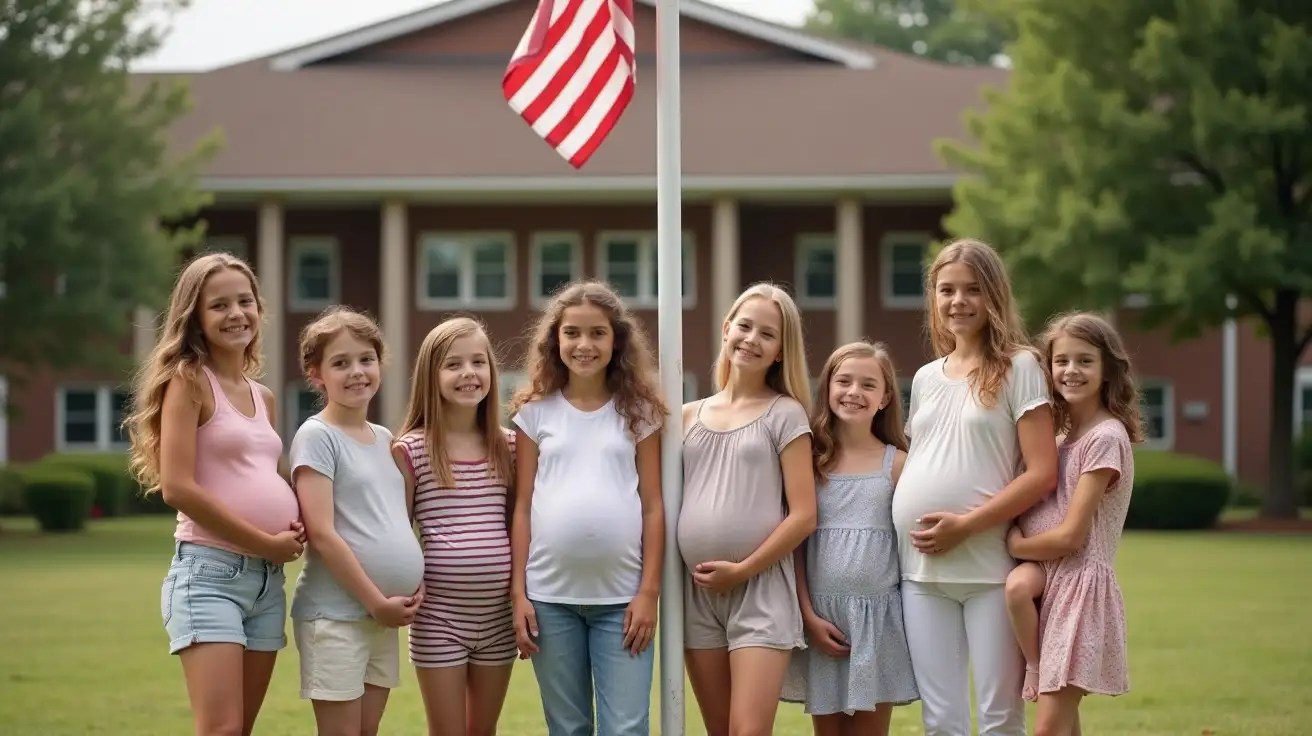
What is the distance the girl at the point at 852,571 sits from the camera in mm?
5914

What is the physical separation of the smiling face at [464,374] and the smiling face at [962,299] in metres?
1.68

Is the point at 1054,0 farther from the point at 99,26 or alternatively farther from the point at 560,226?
the point at 99,26

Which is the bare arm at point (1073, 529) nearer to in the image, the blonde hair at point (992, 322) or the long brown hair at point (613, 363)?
the blonde hair at point (992, 322)

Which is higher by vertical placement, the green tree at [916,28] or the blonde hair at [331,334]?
the green tree at [916,28]

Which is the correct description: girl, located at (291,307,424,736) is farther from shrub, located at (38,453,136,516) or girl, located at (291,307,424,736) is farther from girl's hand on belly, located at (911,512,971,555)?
shrub, located at (38,453,136,516)

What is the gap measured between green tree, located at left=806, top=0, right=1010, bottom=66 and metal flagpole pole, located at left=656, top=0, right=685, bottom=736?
56891mm

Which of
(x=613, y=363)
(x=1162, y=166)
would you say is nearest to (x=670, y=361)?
(x=613, y=363)

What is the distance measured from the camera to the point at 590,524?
5750mm

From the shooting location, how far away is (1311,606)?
1440 centimetres

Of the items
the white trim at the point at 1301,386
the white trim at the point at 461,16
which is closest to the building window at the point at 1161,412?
the white trim at the point at 1301,386

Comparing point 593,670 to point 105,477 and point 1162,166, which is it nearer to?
point 1162,166

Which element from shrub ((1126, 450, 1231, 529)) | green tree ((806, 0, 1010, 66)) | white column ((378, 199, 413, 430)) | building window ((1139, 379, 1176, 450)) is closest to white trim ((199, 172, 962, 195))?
white column ((378, 199, 413, 430))

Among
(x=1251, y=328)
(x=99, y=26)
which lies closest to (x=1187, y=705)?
(x=99, y=26)

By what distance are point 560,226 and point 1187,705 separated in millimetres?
25861
